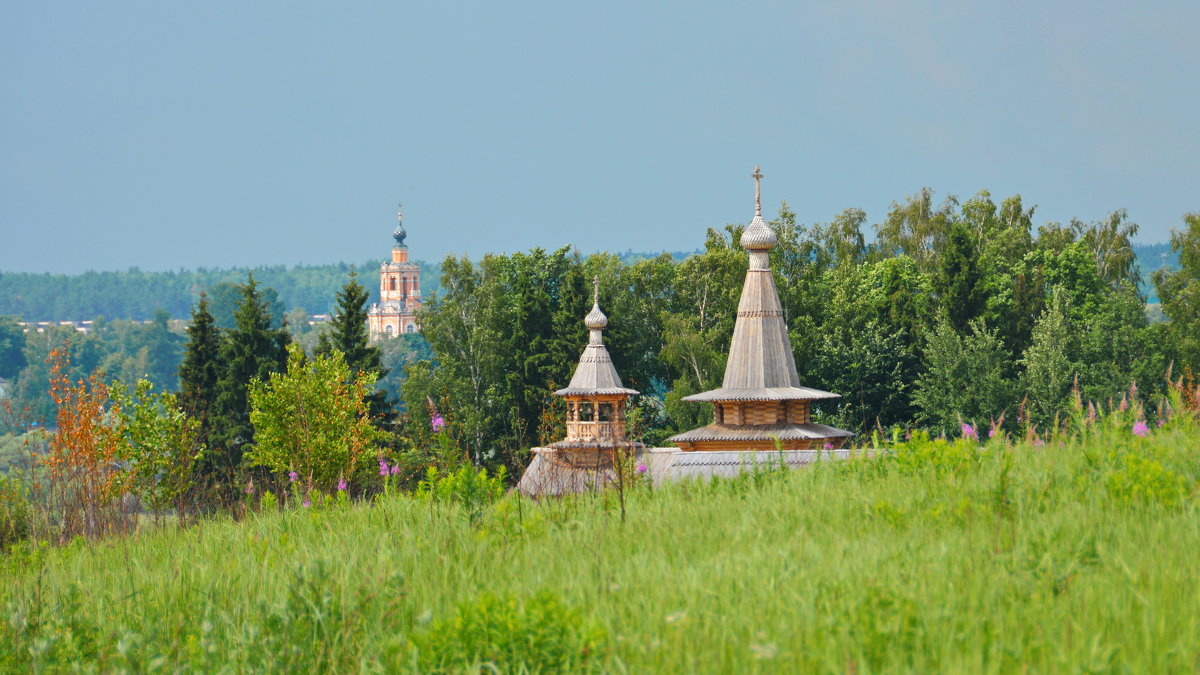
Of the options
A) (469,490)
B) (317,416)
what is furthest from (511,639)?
(317,416)

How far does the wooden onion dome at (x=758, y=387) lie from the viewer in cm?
3098

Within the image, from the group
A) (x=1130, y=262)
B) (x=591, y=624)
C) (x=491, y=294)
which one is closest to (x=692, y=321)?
(x=491, y=294)

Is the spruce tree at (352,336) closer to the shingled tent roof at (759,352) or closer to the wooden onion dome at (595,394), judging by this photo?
the wooden onion dome at (595,394)

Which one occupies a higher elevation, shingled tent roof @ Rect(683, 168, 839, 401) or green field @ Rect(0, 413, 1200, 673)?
shingled tent roof @ Rect(683, 168, 839, 401)

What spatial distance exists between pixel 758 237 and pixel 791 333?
14707 mm

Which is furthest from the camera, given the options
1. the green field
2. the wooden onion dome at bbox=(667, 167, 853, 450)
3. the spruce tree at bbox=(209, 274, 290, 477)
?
the spruce tree at bbox=(209, 274, 290, 477)

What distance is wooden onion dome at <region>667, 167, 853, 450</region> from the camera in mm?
30984

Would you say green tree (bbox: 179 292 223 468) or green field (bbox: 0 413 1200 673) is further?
green tree (bbox: 179 292 223 468)

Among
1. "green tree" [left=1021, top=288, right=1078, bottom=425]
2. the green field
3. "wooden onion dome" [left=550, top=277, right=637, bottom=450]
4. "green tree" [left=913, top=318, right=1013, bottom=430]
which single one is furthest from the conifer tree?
the green field

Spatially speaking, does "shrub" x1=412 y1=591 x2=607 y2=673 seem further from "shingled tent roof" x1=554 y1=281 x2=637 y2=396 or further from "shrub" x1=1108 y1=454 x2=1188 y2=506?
"shingled tent roof" x1=554 y1=281 x2=637 y2=396

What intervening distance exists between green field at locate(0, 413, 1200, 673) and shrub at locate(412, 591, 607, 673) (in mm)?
11

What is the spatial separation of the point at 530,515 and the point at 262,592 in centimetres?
198

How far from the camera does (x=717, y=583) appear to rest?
5863 mm

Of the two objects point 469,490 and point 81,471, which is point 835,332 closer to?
point 81,471
